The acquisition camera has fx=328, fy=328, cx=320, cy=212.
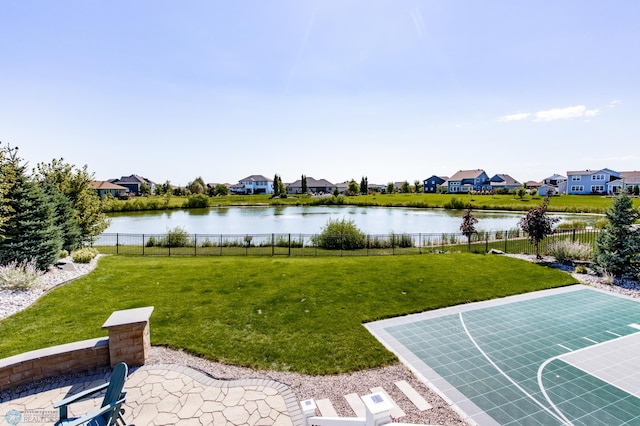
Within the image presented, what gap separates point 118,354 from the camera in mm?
5344

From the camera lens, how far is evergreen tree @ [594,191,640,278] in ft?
37.6

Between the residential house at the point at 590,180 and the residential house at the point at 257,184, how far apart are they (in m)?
89.6

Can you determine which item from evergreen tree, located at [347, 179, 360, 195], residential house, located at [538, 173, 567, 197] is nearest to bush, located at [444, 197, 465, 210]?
residential house, located at [538, 173, 567, 197]

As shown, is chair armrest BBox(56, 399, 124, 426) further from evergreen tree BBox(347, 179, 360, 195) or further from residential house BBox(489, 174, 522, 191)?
residential house BBox(489, 174, 522, 191)

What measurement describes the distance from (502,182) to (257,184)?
81294 mm

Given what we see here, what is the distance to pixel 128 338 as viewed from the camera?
5.39 m

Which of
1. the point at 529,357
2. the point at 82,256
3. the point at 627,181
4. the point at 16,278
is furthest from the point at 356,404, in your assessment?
the point at 627,181

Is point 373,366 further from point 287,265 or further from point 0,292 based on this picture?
point 0,292

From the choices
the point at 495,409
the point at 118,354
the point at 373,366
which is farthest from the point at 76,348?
the point at 495,409

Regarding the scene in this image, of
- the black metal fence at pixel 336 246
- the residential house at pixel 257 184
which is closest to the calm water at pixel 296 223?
the black metal fence at pixel 336 246

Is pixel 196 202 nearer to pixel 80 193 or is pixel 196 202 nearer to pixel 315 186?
pixel 80 193

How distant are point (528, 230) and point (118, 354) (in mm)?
15975

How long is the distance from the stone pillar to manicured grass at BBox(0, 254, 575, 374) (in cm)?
79

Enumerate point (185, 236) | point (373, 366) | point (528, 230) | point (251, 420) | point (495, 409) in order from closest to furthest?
1. point (251, 420)
2. point (495, 409)
3. point (373, 366)
4. point (528, 230)
5. point (185, 236)
